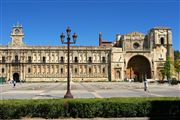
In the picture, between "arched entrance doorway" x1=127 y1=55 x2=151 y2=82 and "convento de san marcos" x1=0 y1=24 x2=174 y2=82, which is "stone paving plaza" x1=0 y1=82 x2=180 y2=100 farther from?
"arched entrance doorway" x1=127 y1=55 x2=151 y2=82

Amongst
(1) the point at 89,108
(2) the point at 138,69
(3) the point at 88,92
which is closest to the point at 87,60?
(2) the point at 138,69

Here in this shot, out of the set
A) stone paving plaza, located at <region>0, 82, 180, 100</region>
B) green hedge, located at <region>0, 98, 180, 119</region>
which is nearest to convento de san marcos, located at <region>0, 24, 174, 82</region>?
stone paving plaza, located at <region>0, 82, 180, 100</region>

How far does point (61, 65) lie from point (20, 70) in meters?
12.5

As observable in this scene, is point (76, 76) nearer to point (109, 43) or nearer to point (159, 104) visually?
point (109, 43)

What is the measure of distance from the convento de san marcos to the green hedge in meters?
79.4

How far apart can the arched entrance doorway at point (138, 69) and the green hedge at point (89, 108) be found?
83848mm

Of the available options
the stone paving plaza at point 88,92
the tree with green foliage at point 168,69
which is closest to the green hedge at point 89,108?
the stone paving plaza at point 88,92

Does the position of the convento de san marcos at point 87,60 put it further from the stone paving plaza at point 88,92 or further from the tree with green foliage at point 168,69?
the stone paving plaza at point 88,92

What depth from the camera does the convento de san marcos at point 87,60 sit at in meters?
95.2

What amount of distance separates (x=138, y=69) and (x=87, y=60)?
54.5 feet

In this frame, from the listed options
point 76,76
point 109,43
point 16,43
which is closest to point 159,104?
point 76,76

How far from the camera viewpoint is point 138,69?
327 feet

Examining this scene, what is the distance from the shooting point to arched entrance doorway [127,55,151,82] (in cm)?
9919

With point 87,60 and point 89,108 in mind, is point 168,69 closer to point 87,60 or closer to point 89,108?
point 87,60
